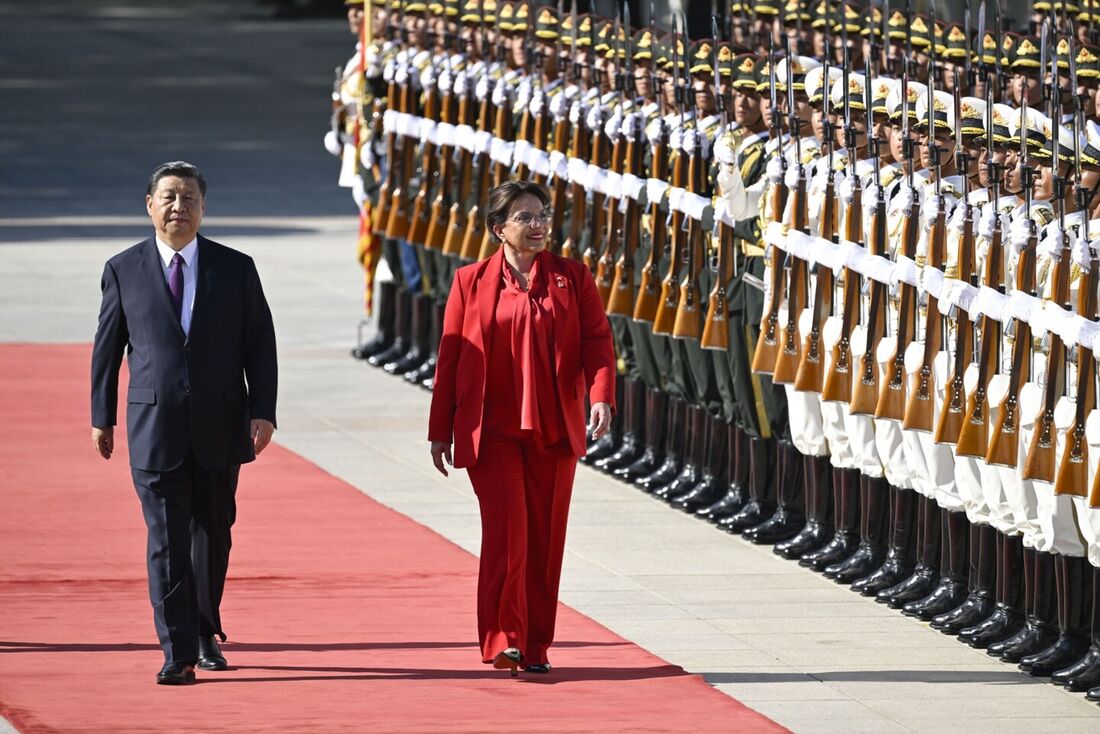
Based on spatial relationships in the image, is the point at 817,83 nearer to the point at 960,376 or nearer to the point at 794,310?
the point at 794,310

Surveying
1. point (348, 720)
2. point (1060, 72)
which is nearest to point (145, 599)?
point (348, 720)

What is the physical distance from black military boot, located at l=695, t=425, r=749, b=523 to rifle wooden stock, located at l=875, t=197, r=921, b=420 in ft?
5.20

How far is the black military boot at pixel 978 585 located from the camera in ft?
27.2

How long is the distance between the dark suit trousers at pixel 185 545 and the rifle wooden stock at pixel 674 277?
322 centimetres

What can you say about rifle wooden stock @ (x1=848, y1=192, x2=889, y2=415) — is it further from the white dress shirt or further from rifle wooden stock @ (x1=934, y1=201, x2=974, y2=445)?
the white dress shirt

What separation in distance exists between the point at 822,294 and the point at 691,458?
5.56ft

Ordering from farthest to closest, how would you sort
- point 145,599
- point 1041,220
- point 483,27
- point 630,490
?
point 483,27
point 630,490
point 145,599
point 1041,220

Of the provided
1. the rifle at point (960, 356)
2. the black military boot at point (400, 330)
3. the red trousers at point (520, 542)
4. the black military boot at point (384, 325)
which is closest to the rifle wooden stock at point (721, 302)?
the rifle at point (960, 356)

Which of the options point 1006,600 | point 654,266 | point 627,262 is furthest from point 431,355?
point 1006,600

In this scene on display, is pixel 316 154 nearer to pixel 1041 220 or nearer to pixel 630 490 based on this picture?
pixel 630 490

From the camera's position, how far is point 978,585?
8.36 metres

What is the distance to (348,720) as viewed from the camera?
7121 mm

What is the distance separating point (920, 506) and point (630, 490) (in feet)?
8.22

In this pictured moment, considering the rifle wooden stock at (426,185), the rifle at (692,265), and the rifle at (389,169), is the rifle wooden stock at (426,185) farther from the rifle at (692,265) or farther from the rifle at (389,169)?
the rifle at (692,265)
